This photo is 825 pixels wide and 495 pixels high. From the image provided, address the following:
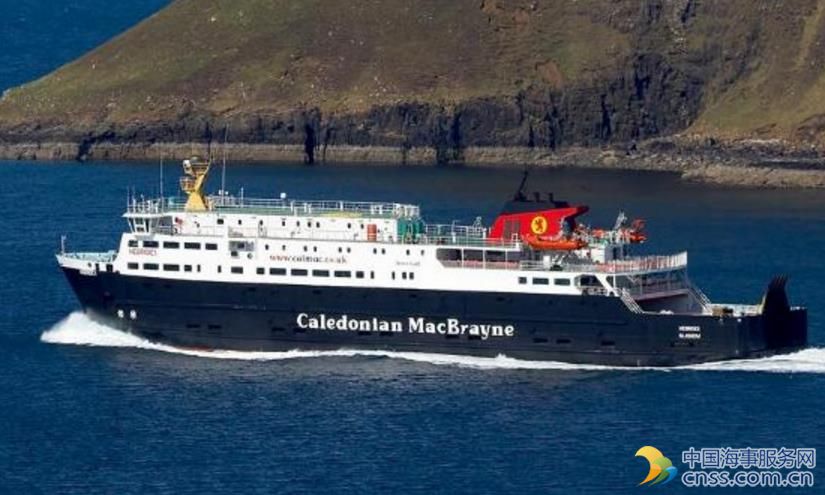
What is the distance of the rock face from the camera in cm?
14575

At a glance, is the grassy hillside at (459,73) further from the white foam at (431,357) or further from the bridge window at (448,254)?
the bridge window at (448,254)

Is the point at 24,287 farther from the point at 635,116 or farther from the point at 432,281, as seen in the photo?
the point at 635,116

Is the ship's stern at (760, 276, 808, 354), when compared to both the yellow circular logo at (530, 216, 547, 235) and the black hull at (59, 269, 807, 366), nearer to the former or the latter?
the black hull at (59, 269, 807, 366)

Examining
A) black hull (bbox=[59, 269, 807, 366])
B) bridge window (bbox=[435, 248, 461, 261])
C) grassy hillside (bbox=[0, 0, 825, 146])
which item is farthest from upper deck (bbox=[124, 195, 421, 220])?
grassy hillside (bbox=[0, 0, 825, 146])

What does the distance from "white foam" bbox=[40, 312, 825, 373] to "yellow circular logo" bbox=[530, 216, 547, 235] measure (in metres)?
3.43

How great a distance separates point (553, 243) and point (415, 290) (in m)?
3.74

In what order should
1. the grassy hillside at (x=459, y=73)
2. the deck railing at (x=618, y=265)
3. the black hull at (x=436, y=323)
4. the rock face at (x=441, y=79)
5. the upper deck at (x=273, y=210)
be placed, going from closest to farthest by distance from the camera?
the black hull at (x=436, y=323)
the deck railing at (x=618, y=265)
the upper deck at (x=273, y=210)
the rock face at (x=441, y=79)
the grassy hillside at (x=459, y=73)

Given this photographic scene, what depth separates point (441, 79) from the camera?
494ft

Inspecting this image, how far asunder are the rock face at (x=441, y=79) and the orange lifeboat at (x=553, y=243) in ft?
237

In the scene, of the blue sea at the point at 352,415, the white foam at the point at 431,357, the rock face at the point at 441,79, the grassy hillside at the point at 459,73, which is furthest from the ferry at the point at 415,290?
the grassy hillside at the point at 459,73

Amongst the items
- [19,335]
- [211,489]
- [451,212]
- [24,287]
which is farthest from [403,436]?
[451,212]

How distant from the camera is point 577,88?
5866 inches

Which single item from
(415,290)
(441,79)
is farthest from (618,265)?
(441,79)

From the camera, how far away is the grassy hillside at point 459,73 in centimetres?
14638
